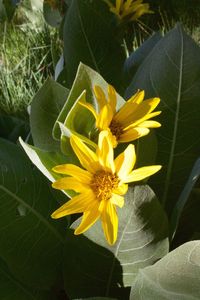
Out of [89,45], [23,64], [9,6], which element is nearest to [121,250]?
[89,45]

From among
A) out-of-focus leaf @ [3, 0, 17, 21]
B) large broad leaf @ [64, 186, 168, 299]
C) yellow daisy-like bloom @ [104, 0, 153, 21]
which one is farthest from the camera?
out-of-focus leaf @ [3, 0, 17, 21]

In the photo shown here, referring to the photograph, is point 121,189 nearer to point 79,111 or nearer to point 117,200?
point 117,200

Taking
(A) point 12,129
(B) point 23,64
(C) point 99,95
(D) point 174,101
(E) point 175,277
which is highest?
(C) point 99,95

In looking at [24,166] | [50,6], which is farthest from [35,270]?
[50,6]

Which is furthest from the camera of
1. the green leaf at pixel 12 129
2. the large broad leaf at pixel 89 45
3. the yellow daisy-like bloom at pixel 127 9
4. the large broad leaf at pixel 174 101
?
the yellow daisy-like bloom at pixel 127 9

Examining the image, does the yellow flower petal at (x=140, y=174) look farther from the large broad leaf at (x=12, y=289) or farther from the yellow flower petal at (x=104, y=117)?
the large broad leaf at (x=12, y=289)

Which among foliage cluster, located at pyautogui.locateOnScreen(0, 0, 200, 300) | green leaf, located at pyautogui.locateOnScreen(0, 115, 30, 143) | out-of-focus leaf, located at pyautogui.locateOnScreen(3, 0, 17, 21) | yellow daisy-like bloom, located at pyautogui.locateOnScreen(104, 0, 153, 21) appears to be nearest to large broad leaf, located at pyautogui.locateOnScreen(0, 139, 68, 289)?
foliage cluster, located at pyautogui.locateOnScreen(0, 0, 200, 300)

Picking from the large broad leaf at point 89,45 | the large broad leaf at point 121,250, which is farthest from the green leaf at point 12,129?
the large broad leaf at point 121,250

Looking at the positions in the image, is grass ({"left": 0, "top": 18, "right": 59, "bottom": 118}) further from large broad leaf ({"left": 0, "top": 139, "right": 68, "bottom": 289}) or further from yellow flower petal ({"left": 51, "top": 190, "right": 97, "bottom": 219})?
yellow flower petal ({"left": 51, "top": 190, "right": 97, "bottom": 219})
